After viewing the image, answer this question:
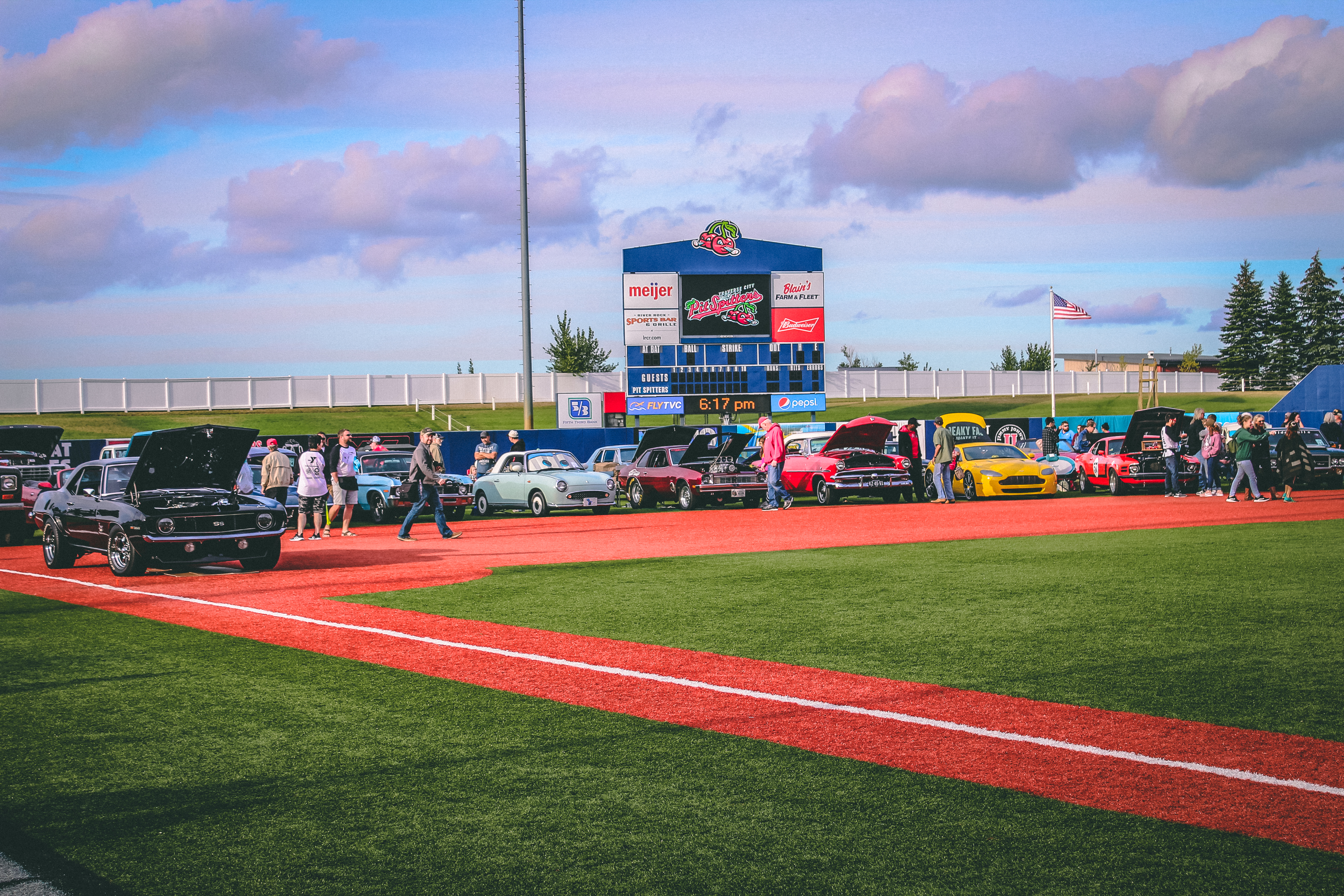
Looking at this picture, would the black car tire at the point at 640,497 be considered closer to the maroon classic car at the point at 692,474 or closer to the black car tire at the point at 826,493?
the maroon classic car at the point at 692,474

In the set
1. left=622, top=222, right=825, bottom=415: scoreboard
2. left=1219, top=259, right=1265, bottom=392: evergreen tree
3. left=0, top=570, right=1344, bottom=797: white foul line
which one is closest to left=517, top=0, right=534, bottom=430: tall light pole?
left=622, top=222, right=825, bottom=415: scoreboard

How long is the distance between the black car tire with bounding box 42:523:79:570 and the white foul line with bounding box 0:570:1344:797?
5406mm

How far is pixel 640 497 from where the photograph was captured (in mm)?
25328

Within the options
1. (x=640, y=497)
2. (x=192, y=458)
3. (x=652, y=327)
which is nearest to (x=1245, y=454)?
(x=640, y=497)

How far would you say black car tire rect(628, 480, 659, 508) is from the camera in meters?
25.2

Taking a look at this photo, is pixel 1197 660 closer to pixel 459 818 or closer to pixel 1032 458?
pixel 459 818

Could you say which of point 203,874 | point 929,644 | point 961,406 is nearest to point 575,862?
point 203,874

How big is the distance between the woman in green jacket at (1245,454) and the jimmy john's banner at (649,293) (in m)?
17.1

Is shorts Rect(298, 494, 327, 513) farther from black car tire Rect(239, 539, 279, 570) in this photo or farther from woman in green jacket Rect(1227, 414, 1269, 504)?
woman in green jacket Rect(1227, 414, 1269, 504)

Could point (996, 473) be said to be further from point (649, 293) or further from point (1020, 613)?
point (1020, 613)

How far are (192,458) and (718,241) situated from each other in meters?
22.8

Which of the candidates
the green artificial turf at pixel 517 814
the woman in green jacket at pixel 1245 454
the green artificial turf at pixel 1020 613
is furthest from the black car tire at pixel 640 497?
the green artificial turf at pixel 517 814

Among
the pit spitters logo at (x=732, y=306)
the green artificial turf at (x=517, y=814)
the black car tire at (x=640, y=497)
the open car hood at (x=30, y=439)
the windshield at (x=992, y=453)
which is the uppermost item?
the pit spitters logo at (x=732, y=306)

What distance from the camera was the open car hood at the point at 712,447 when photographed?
24281 mm
